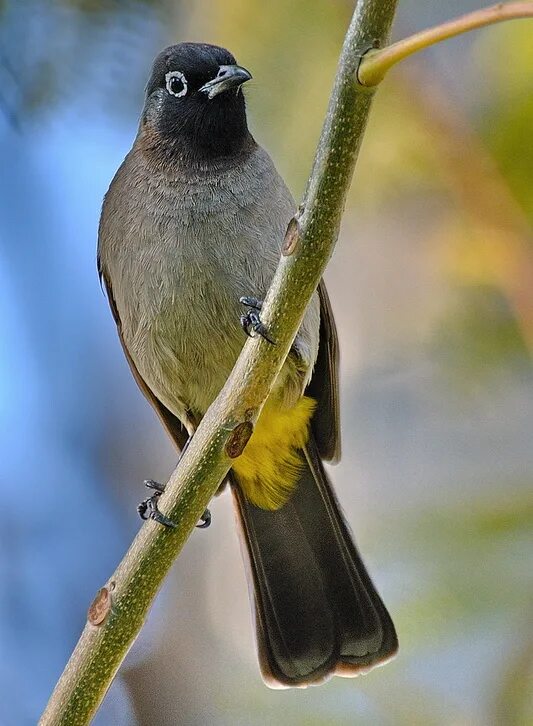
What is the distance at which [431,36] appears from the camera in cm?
139

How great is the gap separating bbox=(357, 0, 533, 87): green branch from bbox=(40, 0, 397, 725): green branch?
0.10 ft

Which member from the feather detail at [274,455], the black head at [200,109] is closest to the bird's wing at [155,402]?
the feather detail at [274,455]

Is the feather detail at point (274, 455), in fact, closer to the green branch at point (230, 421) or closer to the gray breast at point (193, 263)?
the gray breast at point (193, 263)

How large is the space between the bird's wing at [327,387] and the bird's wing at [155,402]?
541 millimetres

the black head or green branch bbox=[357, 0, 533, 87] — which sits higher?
the black head

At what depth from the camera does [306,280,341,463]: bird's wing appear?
3.38 meters

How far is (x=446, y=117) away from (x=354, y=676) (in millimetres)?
1855

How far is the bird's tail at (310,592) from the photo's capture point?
11.1ft

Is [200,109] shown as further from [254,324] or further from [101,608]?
[101,608]

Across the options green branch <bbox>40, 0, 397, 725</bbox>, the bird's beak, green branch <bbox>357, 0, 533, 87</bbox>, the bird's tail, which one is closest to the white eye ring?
the bird's beak

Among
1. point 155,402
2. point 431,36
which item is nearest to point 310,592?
point 155,402

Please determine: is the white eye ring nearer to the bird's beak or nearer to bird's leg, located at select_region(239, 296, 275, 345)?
the bird's beak

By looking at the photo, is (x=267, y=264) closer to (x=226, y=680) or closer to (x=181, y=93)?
(x=181, y=93)

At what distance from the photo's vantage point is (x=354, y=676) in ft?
11.3
